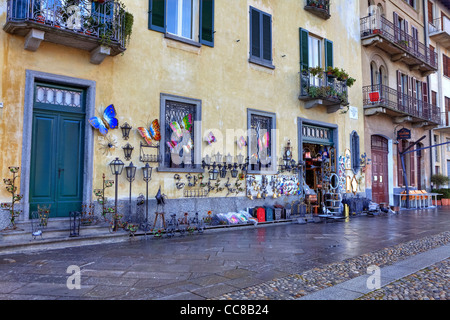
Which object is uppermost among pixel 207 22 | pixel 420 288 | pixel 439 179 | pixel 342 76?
pixel 207 22

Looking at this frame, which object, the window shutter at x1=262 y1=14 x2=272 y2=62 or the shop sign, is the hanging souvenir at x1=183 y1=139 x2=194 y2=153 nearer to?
the window shutter at x1=262 y1=14 x2=272 y2=62

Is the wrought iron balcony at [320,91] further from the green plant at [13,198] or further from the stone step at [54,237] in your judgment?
the green plant at [13,198]

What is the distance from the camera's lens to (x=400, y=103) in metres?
17.0

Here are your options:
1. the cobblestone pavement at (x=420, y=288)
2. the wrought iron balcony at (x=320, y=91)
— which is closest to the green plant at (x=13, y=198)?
the cobblestone pavement at (x=420, y=288)

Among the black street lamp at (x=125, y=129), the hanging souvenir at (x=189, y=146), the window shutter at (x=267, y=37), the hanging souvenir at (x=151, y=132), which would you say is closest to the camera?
the black street lamp at (x=125, y=129)

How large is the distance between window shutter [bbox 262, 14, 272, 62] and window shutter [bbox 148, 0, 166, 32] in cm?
367

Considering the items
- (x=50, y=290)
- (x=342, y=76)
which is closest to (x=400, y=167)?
(x=342, y=76)

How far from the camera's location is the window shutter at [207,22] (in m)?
9.73

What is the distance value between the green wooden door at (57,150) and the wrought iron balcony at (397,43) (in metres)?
12.8

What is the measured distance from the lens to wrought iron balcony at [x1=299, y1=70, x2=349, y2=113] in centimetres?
1199

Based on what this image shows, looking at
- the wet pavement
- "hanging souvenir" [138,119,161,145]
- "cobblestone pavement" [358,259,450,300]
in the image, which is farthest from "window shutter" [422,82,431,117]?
"cobblestone pavement" [358,259,450,300]

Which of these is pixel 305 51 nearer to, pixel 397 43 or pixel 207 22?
pixel 207 22

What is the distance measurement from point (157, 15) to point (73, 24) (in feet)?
7.86
